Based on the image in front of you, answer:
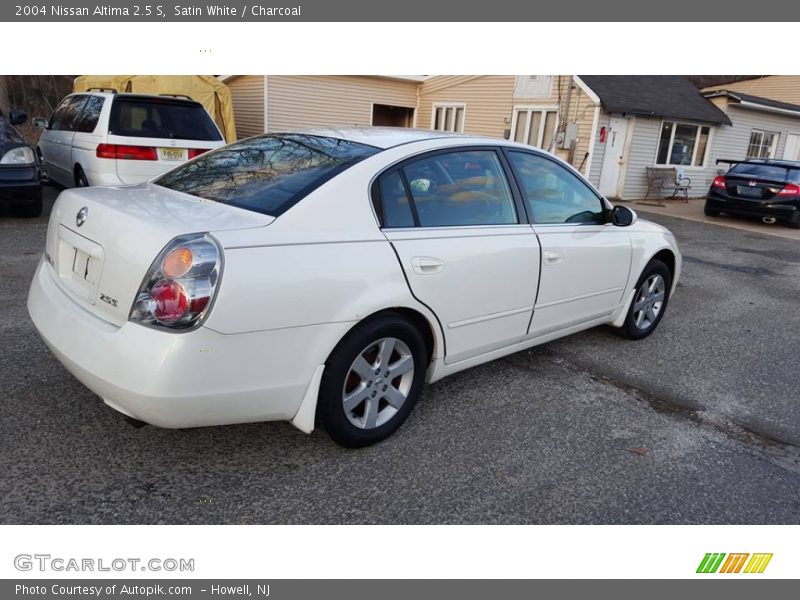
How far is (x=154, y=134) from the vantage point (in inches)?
297

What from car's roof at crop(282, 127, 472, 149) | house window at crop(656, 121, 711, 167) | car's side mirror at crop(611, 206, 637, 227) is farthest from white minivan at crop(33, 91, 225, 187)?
house window at crop(656, 121, 711, 167)

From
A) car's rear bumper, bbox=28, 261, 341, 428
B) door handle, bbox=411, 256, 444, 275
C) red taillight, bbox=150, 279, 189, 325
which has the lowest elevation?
car's rear bumper, bbox=28, 261, 341, 428

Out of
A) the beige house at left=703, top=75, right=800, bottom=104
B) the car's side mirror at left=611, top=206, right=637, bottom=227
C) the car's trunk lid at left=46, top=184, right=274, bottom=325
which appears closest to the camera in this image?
the car's trunk lid at left=46, top=184, right=274, bottom=325

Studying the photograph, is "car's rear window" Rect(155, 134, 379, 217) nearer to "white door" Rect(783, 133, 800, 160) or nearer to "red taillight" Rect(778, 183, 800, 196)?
"red taillight" Rect(778, 183, 800, 196)

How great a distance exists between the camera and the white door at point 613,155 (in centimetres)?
1642

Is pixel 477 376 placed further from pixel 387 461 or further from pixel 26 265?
pixel 26 265

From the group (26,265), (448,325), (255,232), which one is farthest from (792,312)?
(26,265)

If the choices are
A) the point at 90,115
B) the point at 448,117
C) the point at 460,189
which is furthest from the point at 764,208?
the point at 90,115

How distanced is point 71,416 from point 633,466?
2900 mm

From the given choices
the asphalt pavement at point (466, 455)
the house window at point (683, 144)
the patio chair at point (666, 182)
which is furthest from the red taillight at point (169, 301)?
the house window at point (683, 144)

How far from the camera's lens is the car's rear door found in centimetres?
736

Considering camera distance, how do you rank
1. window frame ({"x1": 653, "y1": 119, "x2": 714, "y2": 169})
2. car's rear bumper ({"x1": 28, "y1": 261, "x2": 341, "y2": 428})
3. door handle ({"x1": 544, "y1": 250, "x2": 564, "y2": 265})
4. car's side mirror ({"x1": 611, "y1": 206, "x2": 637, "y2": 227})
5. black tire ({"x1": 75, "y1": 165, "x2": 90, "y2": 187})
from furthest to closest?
window frame ({"x1": 653, "y1": 119, "x2": 714, "y2": 169}) < black tire ({"x1": 75, "y1": 165, "x2": 90, "y2": 187}) < car's side mirror ({"x1": 611, "y1": 206, "x2": 637, "y2": 227}) < door handle ({"x1": 544, "y1": 250, "x2": 564, "y2": 265}) < car's rear bumper ({"x1": 28, "y1": 261, "x2": 341, "y2": 428})

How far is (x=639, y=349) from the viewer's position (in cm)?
493

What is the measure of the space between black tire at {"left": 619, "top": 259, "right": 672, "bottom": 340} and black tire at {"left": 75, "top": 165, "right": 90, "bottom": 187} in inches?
260
